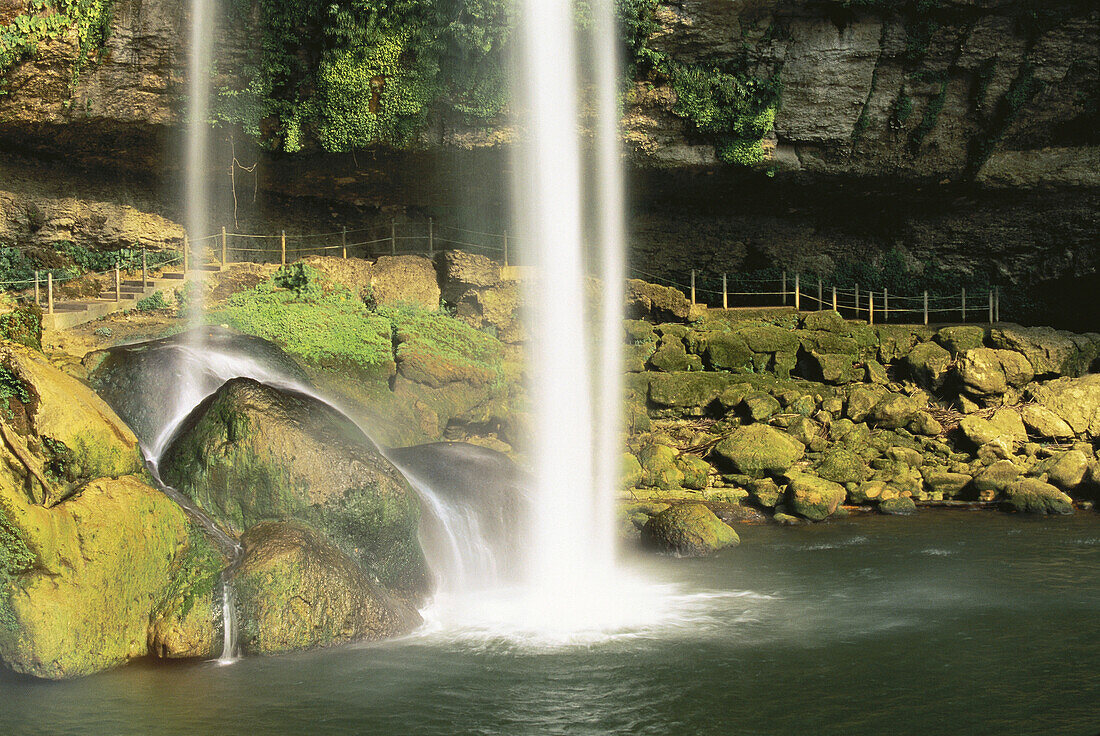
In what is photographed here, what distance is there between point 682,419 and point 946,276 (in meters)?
9.39

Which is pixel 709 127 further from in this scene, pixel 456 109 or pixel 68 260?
pixel 68 260

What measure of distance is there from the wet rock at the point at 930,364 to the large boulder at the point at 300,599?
13.9m

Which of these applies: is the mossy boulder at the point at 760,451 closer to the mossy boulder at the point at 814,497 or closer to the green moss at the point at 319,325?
the mossy boulder at the point at 814,497

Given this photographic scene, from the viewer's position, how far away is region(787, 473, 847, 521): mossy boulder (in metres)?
13.8

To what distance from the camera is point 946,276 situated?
22609mm

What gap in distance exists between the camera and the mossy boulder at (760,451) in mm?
15172

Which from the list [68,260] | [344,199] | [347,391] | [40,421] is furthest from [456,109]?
[40,421]

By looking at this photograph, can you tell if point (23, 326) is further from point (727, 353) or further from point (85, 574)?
point (727, 353)

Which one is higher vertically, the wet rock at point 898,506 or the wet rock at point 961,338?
the wet rock at point 961,338

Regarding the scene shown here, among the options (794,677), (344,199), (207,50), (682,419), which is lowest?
(794,677)

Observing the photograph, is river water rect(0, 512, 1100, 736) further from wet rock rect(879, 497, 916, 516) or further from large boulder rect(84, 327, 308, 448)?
large boulder rect(84, 327, 308, 448)

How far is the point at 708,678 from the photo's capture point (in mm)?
7336

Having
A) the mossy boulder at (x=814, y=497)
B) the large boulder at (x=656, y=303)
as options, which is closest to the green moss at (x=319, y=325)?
the large boulder at (x=656, y=303)

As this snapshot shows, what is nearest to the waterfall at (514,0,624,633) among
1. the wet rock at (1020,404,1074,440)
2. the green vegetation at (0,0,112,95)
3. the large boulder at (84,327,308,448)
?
the large boulder at (84,327,308,448)
